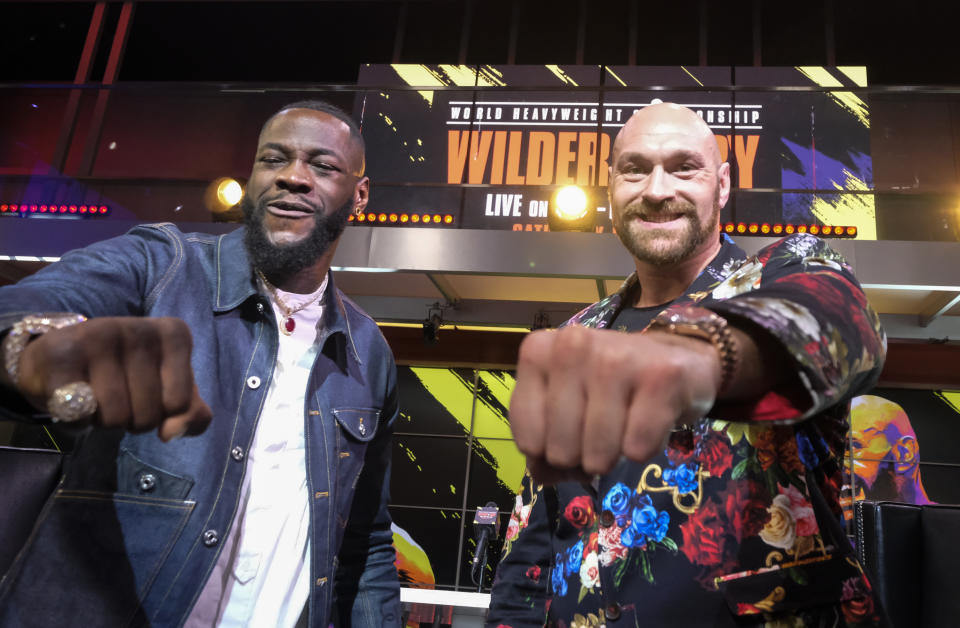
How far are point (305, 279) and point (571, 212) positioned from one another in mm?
3541

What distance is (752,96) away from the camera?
6141 millimetres

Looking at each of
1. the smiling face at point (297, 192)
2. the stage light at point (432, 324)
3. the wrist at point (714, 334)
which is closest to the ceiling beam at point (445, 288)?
the stage light at point (432, 324)

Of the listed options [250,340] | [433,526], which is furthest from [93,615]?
[433,526]

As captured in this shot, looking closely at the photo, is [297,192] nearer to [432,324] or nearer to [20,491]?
[20,491]

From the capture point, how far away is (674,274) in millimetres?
1250

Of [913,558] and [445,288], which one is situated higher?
[445,288]

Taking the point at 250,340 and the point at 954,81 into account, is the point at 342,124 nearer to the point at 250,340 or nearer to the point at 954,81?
the point at 250,340

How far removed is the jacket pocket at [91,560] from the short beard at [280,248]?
499 millimetres

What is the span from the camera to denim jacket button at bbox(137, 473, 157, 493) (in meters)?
1.08

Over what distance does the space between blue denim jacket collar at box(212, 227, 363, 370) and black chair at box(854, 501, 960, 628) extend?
1.30m

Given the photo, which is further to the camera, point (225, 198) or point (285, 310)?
point (225, 198)

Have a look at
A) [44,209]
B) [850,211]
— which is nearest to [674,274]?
[850,211]

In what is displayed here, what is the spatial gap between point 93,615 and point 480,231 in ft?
13.2

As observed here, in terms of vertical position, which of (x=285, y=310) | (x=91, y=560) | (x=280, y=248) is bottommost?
(x=91, y=560)
